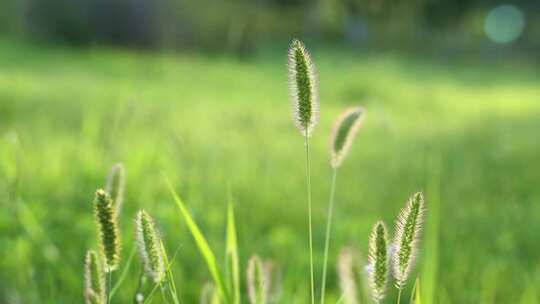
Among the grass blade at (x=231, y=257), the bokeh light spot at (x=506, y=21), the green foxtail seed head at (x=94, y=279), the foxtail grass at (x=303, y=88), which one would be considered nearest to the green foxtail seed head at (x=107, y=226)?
the green foxtail seed head at (x=94, y=279)

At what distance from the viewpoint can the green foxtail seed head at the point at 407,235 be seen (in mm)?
719

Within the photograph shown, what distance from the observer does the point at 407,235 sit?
28.6 inches

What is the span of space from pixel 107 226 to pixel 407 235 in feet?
1.11

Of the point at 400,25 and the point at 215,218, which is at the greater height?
the point at 400,25

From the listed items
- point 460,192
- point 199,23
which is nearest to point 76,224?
point 460,192

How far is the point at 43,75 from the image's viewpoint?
7969 millimetres

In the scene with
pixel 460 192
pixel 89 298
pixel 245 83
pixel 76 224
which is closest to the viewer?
Result: pixel 89 298

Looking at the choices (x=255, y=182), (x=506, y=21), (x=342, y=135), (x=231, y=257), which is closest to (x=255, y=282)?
(x=231, y=257)

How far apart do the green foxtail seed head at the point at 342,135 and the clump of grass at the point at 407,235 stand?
203 millimetres

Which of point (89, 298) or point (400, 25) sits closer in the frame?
point (89, 298)

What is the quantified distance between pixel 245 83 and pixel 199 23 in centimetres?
449

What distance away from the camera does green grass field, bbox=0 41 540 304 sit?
1.98 metres

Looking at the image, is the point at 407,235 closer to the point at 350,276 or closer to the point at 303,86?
the point at 350,276

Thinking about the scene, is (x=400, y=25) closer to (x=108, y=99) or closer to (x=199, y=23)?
(x=199, y=23)
